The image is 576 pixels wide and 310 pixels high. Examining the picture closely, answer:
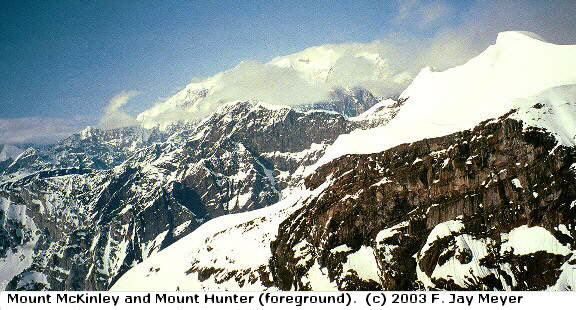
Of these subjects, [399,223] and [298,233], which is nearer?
[399,223]

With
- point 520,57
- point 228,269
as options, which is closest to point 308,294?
point 520,57

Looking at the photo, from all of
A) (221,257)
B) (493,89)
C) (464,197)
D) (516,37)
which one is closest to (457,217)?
(464,197)

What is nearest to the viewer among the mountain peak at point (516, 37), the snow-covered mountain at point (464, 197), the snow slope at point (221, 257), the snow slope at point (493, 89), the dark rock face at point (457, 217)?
the dark rock face at point (457, 217)

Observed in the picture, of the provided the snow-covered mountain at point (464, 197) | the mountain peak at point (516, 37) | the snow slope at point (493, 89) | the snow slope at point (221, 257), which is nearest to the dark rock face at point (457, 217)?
the snow-covered mountain at point (464, 197)

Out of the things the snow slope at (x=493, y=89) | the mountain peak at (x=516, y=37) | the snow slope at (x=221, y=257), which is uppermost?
the mountain peak at (x=516, y=37)

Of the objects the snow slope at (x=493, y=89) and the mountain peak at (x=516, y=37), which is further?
the mountain peak at (x=516, y=37)

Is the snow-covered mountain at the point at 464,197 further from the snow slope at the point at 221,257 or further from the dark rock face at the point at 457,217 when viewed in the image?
the snow slope at the point at 221,257

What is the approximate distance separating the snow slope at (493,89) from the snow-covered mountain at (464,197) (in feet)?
0.51

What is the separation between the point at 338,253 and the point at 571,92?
31615mm

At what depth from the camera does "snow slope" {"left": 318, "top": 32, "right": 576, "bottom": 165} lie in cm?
4228

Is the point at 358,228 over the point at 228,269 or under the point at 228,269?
over

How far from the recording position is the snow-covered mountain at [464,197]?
40156 millimetres

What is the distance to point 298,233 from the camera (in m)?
58.8

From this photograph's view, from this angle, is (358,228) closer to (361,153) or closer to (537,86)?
(361,153)
